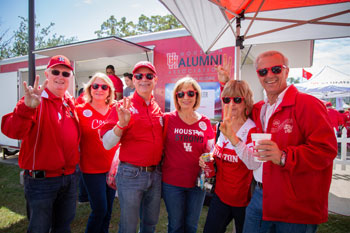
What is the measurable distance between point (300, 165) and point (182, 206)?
1.28 m

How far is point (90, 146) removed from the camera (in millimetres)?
2527

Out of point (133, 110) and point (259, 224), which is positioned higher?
point (133, 110)

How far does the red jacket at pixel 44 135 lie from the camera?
5.89 ft

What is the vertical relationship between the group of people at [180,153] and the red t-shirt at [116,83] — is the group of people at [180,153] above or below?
below

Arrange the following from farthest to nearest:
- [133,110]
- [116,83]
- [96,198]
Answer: [116,83], [96,198], [133,110]

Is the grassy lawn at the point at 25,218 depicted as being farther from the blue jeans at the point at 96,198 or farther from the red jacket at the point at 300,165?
the red jacket at the point at 300,165

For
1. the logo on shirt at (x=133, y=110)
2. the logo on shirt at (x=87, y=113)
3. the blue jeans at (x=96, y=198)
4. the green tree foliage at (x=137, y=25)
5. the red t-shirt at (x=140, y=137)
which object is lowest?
the blue jeans at (x=96, y=198)

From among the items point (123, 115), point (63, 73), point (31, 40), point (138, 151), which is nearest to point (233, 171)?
point (138, 151)

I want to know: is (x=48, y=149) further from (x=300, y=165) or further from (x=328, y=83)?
(x=328, y=83)

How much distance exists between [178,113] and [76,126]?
1.12 m

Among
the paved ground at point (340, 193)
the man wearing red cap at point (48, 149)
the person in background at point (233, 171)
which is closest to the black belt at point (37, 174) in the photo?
the man wearing red cap at point (48, 149)

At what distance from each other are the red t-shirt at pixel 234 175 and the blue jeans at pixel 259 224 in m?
0.14

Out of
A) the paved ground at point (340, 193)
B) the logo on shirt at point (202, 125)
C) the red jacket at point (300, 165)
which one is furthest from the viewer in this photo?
the paved ground at point (340, 193)

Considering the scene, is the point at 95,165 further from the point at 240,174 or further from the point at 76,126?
the point at 240,174
